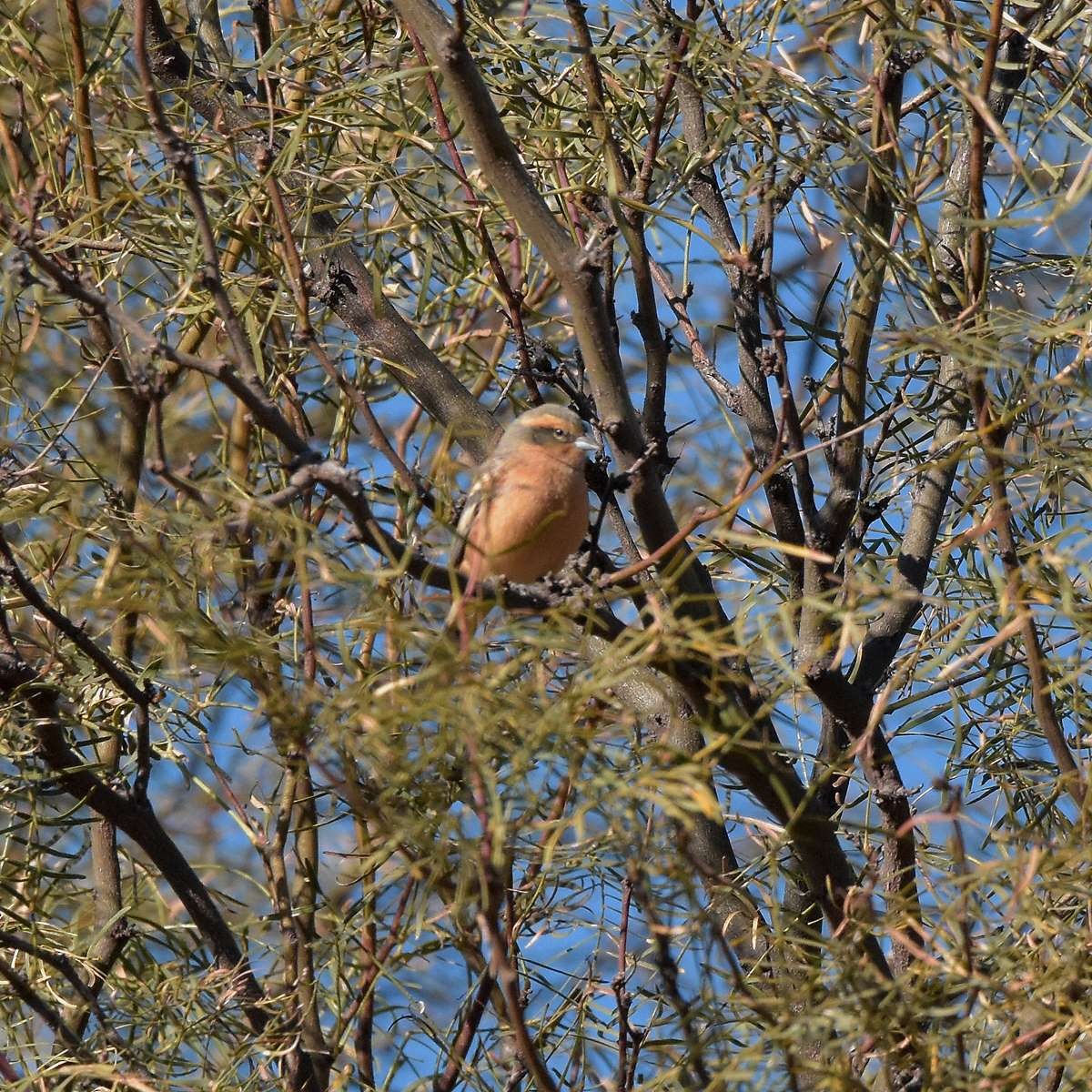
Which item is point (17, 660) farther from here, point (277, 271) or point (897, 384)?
point (897, 384)

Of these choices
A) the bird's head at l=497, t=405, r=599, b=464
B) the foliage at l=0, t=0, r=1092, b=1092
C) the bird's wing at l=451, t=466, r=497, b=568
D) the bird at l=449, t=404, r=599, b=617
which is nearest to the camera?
the foliage at l=0, t=0, r=1092, b=1092

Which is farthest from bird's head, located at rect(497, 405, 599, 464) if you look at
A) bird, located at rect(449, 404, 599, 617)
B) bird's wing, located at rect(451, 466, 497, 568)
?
bird's wing, located at rect(451, 466, 497, 568)

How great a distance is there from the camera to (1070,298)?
Answer: 9.45 ft

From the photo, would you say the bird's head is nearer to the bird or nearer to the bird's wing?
the bird

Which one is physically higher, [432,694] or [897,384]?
[897,384]

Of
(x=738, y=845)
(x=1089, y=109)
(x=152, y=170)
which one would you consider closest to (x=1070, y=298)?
(x=1089, y=109)

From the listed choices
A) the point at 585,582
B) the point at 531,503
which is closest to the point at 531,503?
the point at 531,503

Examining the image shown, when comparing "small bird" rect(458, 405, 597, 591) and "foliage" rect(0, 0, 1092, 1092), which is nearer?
"foliage" rect(0, 0, 1092, 1092)

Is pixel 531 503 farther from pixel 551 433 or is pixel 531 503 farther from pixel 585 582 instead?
pixel 585 582

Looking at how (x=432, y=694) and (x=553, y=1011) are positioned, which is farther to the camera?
(x=553, y=1011)

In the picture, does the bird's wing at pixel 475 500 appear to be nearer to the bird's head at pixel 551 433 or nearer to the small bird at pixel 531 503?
the small bird at pixel 531 503

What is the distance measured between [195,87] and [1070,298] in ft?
7.26

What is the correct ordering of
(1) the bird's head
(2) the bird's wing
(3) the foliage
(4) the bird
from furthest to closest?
(1) the bird's head, (4) the bird, (2) the bird's wing, (3) the foliage

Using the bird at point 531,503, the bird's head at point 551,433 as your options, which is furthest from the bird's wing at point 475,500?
the bird's head at point 551,433
